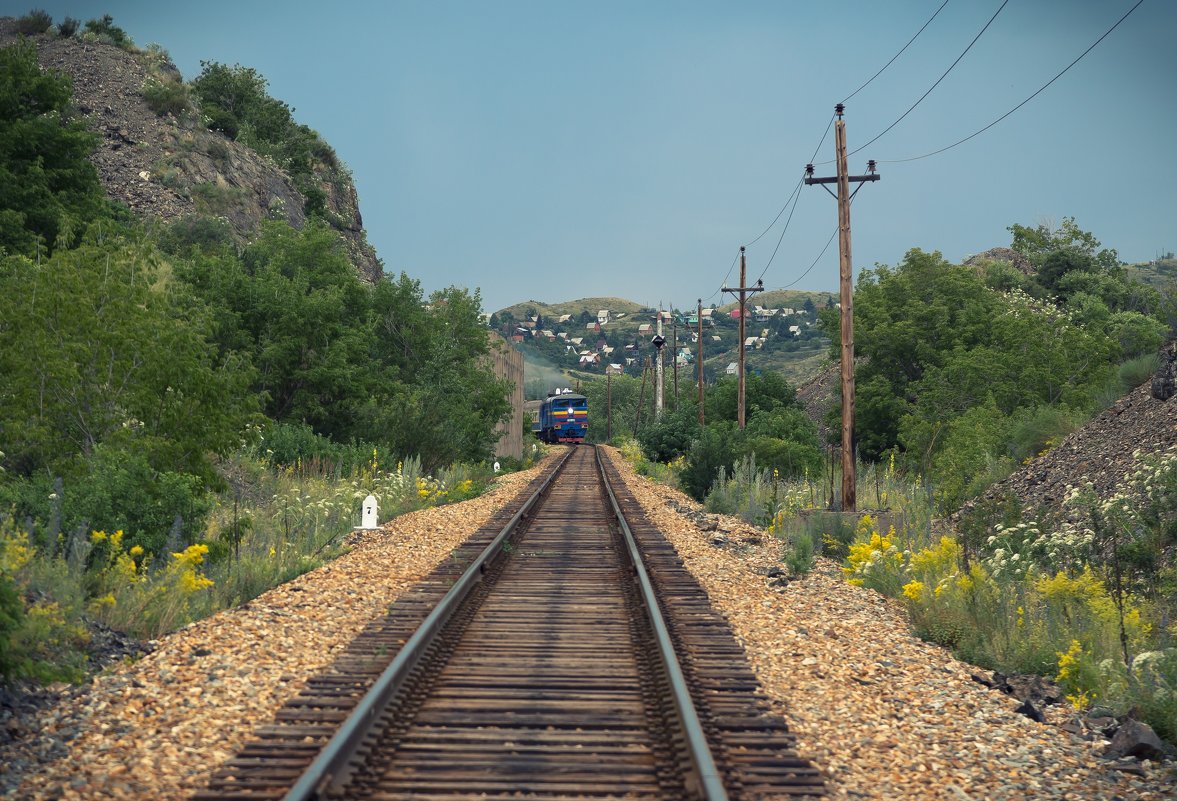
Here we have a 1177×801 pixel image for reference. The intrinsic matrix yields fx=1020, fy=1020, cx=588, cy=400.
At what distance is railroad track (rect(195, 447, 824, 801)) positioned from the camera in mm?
5391

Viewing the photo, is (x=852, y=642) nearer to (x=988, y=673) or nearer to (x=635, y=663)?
(x=988, y=673)

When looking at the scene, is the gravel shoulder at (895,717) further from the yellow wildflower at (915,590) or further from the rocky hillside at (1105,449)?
the rocky hillside at (1105,449)

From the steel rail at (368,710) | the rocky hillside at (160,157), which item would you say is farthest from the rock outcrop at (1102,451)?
the rocky hillside at (160,157)

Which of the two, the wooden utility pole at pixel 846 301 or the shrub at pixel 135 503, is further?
the wooden utility pole at pixel 846 301

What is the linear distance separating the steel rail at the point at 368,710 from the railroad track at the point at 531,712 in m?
0.02

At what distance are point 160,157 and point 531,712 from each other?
194 feet

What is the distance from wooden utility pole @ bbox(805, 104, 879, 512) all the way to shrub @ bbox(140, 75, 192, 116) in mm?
53606

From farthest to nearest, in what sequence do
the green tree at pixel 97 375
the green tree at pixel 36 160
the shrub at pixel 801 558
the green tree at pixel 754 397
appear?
1. the green tree at pixel 754 397
2. the green tree at pixel 36 160
3. the shrub at pixel 801 558
4. the green tree at pixel 97 375

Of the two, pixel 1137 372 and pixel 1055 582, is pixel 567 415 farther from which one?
pixel 1055 582

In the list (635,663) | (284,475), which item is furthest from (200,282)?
(635,663)

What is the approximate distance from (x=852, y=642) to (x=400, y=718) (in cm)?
480

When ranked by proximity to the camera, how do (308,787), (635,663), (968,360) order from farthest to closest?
(968,360) < (635,663) < (308,787)

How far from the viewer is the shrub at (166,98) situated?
63344 mm

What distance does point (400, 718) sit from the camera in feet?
21.4
